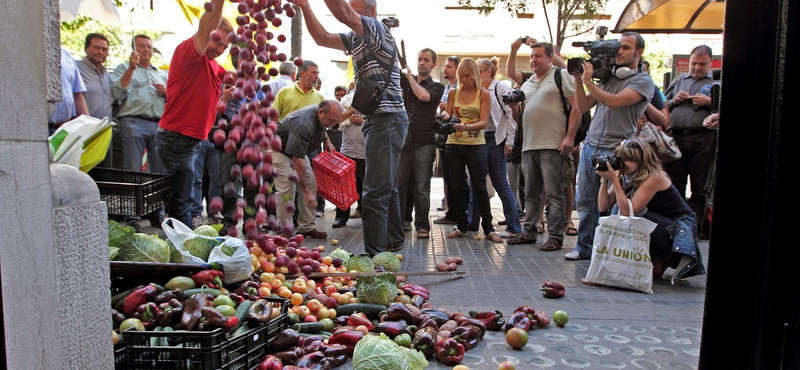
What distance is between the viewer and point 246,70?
2.62m

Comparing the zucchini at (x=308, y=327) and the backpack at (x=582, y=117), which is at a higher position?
the backpack at (x=582, y=117)

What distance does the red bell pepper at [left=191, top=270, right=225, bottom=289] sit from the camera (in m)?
3.62

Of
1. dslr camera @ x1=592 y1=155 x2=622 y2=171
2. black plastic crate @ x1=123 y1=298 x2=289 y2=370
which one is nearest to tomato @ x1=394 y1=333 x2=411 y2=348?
black plastic crate @ x1=123 y1=298 x2=289 y2=370

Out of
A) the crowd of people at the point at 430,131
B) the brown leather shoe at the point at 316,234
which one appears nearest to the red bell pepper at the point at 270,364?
the crowd of people at the point at 430,131

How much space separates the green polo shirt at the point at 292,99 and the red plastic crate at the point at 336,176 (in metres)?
1.08

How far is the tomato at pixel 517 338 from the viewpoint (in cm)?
354

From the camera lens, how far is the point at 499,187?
25.4ft

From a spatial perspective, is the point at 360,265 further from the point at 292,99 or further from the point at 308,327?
the point at 292,99

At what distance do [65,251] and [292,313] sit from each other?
71.7 inches

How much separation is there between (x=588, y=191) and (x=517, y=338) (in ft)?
9.62

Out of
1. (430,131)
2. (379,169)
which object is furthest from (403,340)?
(430,131)

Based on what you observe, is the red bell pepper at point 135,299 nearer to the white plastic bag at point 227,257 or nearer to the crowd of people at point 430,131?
the white plastic bag at point 227,257

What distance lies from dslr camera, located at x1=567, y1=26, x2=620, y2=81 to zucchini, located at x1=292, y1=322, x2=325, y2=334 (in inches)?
148

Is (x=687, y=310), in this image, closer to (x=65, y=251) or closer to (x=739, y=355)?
(x=739, y=355)
